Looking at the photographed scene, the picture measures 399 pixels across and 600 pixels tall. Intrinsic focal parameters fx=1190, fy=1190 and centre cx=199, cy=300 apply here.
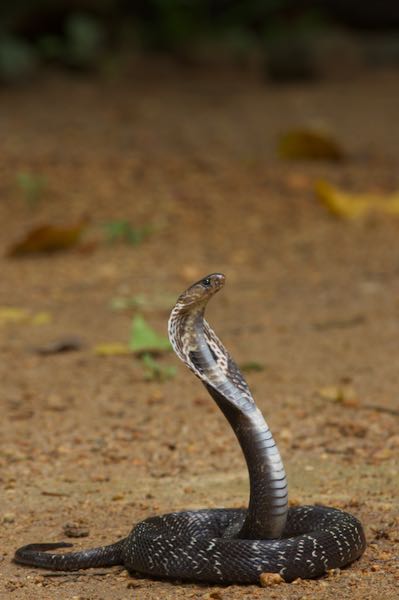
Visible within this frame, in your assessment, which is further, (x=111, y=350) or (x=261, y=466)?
(x=111, y=350)

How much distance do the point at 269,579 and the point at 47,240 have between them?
6781 mm

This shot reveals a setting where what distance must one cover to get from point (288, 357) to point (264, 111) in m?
8.49

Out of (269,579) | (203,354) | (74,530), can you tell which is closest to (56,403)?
(74,530)

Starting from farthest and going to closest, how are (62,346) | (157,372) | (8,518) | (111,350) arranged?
(62,346) < (111,350) < (157,372) < (8,518)

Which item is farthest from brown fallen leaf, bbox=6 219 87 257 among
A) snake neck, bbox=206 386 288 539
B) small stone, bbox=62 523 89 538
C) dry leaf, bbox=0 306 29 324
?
snake neck, bbox=206 386 288 539

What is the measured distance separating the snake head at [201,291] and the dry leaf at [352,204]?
294 inches

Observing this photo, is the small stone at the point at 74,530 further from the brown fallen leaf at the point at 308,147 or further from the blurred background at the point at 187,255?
the brown fallen leaf at the point at 308,147

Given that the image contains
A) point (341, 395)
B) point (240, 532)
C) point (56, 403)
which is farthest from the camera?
point (56, 403)

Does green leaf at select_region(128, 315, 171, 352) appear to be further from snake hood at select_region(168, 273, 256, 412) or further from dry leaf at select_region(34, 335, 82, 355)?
snake hood at select_region(168, 273, 256, 412)

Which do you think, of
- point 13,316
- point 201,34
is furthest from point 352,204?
point 201,34

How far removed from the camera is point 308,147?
1348 cm

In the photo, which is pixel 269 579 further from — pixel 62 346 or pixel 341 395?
pixel 62 346

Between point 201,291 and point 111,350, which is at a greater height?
point 201,291

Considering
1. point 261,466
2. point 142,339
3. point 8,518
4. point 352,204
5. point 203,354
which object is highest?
point 203,354
